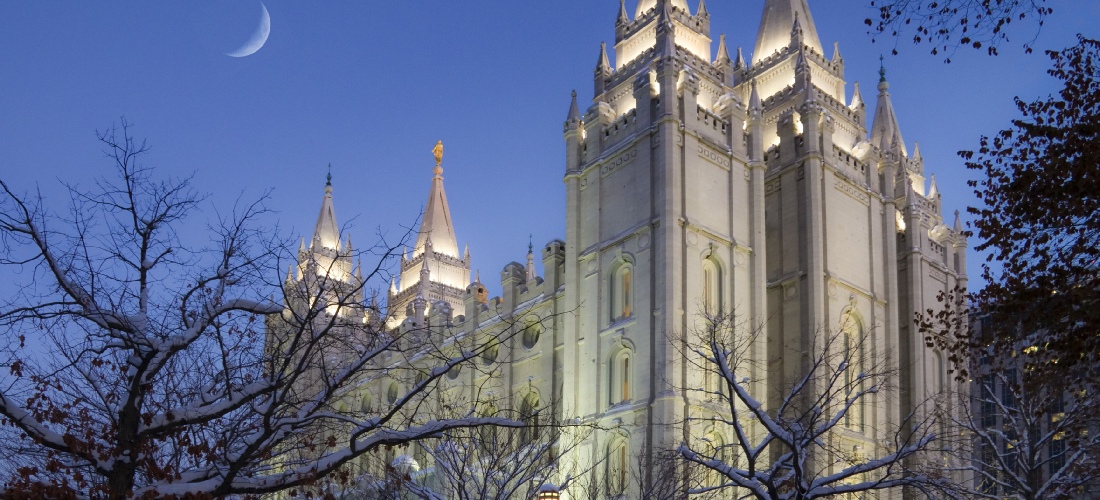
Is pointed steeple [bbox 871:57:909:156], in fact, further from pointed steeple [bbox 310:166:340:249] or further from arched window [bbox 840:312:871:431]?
pointed steeple [bbox 310:166:340:249]

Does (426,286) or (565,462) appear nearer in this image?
(565,462)

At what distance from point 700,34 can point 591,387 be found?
14.2m

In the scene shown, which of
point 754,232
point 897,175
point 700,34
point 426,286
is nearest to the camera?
point 754,232

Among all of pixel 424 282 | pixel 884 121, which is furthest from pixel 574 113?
pixel 424 282

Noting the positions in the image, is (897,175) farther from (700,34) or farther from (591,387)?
(591,387)

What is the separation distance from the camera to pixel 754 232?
134 ft

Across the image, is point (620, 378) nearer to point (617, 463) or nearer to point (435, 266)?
point (617, 463)

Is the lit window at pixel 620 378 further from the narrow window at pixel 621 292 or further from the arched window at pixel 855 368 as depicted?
the arched window at pixel 855 368

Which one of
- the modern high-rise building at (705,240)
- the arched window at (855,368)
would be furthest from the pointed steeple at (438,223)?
the arched window at (855,368)

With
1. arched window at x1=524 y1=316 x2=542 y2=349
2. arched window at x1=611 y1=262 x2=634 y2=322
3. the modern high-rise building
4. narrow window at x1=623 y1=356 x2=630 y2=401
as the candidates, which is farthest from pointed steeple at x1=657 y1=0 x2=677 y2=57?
arched window at x1=524 y1=316 x2=542 y2=349

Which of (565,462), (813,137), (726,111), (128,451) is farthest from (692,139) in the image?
(128,451)

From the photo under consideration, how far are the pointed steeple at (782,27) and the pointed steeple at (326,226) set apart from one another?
32901 mm

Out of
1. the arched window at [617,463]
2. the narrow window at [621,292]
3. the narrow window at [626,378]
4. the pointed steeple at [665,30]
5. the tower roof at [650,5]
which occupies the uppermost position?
the tower roof at [650,5]

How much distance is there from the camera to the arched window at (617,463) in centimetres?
3697
